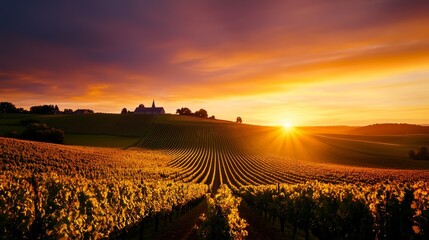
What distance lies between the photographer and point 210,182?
2382 inches

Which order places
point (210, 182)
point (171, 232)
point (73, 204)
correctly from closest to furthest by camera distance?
point (73, 204)
point (171, 232)
point (210, 182)

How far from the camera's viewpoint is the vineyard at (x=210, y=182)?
43.1 ft

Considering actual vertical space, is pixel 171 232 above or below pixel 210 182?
above

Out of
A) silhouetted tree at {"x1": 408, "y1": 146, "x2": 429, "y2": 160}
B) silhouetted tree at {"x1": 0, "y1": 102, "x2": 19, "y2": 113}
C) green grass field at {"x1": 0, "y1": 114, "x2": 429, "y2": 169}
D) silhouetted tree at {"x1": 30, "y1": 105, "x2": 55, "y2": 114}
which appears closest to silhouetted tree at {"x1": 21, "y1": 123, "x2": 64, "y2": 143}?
green grass field at {"x1": 0, "y1": 114, "x2": 429, "y2": 169}

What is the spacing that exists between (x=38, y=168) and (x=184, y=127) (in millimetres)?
91740

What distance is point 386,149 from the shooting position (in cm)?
12588

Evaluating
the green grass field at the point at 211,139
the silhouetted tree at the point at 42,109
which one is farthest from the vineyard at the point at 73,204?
the silhouetted tree at the point at 42,109

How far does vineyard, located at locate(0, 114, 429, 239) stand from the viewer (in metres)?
13.1

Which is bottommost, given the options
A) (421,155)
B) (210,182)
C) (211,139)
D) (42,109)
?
(210,182)

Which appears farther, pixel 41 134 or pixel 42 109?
pixel 42 109

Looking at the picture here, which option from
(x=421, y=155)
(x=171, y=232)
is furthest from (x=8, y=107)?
(x=421, y=155)

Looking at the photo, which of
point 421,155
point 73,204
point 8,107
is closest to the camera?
point 73,204

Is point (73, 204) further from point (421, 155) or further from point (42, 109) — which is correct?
point (42, 109)

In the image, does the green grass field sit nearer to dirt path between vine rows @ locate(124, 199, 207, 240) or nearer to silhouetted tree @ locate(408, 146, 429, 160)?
silhouetted tree @ locate(408, 146, 429, 160)
